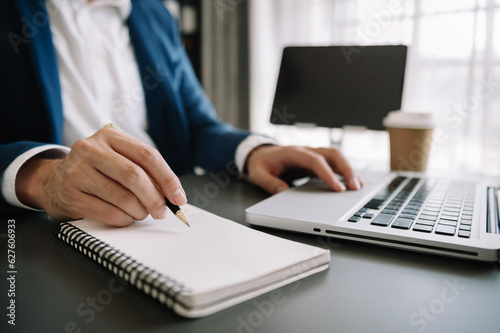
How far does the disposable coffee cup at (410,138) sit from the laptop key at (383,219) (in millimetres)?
420

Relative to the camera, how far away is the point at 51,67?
0.94m

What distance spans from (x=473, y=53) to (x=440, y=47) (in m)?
0.19

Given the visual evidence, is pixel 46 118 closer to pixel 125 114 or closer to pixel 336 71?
pixel 125 114

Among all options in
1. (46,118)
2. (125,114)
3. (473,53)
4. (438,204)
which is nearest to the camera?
(438,204)

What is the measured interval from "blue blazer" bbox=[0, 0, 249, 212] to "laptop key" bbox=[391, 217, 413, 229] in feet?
1.66

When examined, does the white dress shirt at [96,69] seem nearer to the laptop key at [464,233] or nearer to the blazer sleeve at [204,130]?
the blazer sleeve at [204,130]

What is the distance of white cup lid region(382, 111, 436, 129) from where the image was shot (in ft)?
2.73

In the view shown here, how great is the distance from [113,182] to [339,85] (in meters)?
0.64

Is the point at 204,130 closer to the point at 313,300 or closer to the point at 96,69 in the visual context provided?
the point at 96,69

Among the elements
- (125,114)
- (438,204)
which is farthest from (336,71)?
(125,114)

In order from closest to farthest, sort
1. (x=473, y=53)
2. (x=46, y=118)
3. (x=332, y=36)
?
(x=46, y=118)
(x=473, y=53)
(x=332, y=36)

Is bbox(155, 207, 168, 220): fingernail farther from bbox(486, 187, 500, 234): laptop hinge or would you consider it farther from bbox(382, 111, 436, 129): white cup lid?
bbox(382, 111, 436, 129): white cup lid

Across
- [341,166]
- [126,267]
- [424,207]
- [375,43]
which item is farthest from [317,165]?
[375,43]

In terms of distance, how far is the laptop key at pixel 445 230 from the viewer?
0.42 meters
